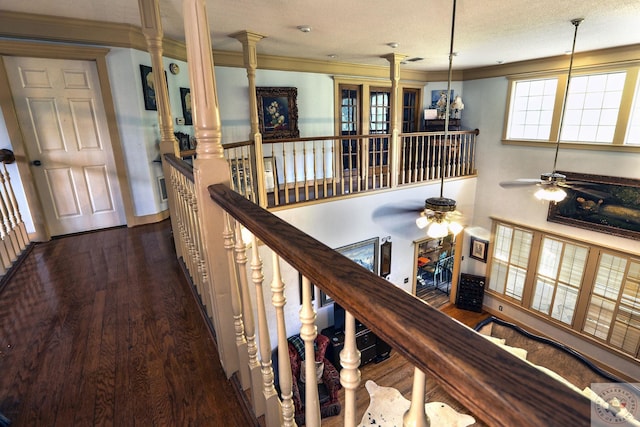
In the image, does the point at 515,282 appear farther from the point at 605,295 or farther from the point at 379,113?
the point at 379,113

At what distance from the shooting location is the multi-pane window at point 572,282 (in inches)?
217

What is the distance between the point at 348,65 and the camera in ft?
20.5

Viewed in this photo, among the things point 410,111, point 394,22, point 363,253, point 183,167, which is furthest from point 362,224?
point 183,167

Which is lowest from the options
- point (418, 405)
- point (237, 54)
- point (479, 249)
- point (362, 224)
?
point (479, 249)

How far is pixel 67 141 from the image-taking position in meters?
3.63

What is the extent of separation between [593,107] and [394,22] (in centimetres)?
437

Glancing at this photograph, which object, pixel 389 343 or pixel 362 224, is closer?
pixel 389 343

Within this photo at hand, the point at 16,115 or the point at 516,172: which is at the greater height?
the point at 16,115

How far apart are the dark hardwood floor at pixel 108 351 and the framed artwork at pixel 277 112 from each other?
11.3 feet

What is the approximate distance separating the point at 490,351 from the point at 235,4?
348cm

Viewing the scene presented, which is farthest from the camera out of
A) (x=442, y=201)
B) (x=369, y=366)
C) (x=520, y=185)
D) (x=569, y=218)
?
(x=520, y=185)

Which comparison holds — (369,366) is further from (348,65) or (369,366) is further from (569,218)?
(348,65)

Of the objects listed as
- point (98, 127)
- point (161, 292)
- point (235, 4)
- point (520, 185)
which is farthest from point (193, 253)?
point (520, 185)

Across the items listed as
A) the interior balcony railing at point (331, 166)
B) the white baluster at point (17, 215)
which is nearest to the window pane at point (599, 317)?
the interior balcony railing at point (331, 166)
